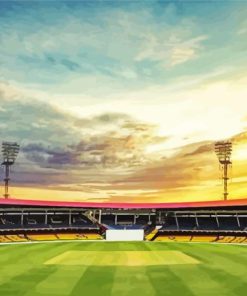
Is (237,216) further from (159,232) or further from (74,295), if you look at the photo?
(74,295)

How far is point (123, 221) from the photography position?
7981 cm

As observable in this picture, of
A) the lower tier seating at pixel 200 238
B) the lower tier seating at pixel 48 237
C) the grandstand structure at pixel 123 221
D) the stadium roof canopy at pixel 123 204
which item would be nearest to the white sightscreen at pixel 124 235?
the grandstand structure at pixel 123 221

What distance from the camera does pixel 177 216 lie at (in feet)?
249

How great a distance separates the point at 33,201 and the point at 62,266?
1399 inches

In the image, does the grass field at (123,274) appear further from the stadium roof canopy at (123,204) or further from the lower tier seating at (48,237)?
the stadium roof canopy at (123,204)

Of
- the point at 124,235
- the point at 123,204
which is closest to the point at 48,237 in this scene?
the point at 124,235

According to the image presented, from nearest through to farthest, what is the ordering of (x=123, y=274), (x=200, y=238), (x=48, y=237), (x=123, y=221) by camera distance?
1. (x=123, y=274)
2. (x=200, y=238)
3. (x=48, y=237)
4. (x=123, y=221)

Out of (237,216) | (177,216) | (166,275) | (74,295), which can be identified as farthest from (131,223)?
(74,295)

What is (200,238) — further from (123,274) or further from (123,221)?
(123,274)

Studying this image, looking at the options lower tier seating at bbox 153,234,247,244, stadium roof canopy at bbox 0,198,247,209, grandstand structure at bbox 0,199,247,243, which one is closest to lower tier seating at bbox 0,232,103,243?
grandstand structure at bbox 0,199,247,243

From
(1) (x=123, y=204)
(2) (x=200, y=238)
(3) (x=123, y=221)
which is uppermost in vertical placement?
(1) (x=123, y=204)

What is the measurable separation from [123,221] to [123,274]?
5184 centimetres

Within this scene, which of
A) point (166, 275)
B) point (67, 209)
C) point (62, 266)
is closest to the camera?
point (166, 275)

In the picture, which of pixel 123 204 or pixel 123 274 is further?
pixel 123 204
